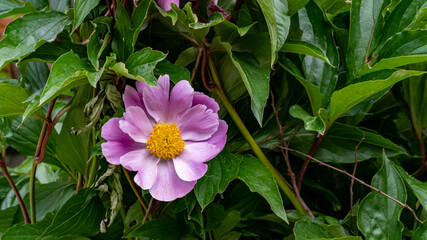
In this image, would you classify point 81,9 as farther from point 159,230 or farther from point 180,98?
point 159,230

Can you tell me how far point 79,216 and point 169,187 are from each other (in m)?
0.18

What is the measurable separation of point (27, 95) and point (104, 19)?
0.53ft

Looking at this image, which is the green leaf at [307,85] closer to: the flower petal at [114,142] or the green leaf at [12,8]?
the flower petal at [114,142]

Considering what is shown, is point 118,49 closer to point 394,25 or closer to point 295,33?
point 295,33

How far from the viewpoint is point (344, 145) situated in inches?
26.1

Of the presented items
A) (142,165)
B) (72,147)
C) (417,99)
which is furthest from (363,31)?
(72,147)

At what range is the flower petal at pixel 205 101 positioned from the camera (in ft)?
1.92

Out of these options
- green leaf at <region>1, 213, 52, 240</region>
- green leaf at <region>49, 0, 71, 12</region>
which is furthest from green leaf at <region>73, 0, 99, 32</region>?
green leaf at <region>1, 213, 52, 240</region>

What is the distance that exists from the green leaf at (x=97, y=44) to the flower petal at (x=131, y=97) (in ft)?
0.18

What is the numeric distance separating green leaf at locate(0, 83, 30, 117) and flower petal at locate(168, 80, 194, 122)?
7.9 inches

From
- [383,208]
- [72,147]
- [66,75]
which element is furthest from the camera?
[72,147]

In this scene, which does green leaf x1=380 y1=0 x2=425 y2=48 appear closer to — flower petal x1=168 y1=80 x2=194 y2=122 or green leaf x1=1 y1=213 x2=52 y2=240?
flower petal x1=168 y1=80 x2=194 y2=122

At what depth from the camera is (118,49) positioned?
0.57 m

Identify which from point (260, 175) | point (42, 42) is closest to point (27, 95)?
point (42, 42)
